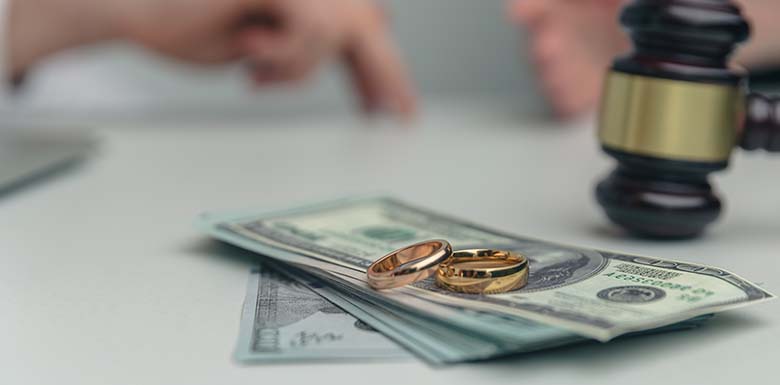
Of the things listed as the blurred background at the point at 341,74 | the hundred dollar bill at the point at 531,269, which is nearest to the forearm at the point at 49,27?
the blurred background at the point at 341,74

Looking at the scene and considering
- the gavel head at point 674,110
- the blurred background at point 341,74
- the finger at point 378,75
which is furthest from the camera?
the blurred background at point 341,74

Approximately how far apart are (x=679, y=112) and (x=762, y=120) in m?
0.08

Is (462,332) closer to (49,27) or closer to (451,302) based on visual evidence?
(451,302)

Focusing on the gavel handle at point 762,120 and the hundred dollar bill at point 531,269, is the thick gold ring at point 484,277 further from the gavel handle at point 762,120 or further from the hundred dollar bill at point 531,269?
the gavel handle at point 762,120

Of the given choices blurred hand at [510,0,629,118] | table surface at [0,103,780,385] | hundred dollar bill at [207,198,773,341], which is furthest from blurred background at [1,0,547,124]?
hundred dollar bill at [207,198,773,341]

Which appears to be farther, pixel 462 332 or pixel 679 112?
pixel 679 112

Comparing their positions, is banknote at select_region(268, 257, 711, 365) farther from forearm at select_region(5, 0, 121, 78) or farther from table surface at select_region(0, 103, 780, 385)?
forearm at select_region(5, 0, 121, 78)

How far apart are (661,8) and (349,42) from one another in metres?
1.08

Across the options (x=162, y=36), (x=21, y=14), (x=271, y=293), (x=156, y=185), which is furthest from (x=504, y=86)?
(x=271, y=293)

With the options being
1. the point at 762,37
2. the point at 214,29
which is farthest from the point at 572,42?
the point at 214,29

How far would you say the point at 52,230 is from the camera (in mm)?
895

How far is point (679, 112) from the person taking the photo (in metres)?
0.79

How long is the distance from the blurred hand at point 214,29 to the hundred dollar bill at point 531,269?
788 mm

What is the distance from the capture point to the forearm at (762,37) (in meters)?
1.63
